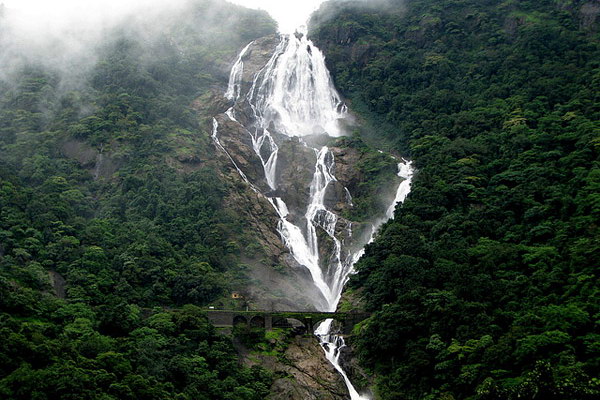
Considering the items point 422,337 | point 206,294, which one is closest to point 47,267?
point 206,294

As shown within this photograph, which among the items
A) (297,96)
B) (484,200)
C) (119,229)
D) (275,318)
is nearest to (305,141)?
(297,96)

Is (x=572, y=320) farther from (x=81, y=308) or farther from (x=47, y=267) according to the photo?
(x=47, y=267)

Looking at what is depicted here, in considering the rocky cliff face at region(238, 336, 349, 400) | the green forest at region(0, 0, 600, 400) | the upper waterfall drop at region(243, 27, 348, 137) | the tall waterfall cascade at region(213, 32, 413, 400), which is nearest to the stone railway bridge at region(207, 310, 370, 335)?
the tall waterfall cascade at region(213, 32, 413, 400)


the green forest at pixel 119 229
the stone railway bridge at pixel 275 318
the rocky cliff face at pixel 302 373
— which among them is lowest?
the rocky cliff face at pixel 302 373

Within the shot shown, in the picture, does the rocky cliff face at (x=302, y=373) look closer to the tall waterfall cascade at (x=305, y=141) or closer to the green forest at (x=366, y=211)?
the tall waterfall cascade at (x=305, y=141)

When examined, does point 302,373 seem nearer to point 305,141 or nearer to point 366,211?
point 366,211

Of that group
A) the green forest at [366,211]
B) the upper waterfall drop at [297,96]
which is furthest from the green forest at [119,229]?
the upper waterfall drop at [297,96]
